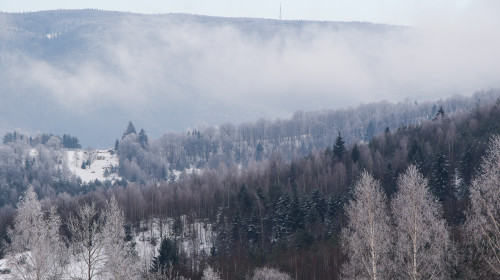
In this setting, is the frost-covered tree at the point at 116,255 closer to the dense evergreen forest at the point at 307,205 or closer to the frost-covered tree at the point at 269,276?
the dense evergreen forest at the point at 307,205

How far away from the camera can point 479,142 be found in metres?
104

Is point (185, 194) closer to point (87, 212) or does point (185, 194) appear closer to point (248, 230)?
point (248, 230)

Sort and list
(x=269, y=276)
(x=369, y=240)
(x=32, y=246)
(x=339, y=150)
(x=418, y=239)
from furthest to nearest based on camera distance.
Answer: (x=339, y=150) < (x=269, y=276) < (x=369, y=240) < (x=418, y=239) < (x=32, y=246)

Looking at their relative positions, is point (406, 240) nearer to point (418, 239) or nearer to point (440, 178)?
point (418, 239)

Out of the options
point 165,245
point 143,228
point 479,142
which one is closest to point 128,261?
point 165,245

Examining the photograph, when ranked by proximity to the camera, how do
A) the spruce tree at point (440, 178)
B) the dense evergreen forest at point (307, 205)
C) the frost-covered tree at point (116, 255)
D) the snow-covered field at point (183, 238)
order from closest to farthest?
1. the frost-covered tree at point (116, 255)
2. the dense evergreen forest at point (307, 205)
3. the spruce tree at point (440, 178)
4. the snow-covered field at point (183, 238)

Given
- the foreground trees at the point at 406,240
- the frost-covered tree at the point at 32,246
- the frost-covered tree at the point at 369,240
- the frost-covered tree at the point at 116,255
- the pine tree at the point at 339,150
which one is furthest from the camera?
the pine tree at the point at 339,150

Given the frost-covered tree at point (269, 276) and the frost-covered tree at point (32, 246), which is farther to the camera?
the frost-covered tree at point (269, 276)

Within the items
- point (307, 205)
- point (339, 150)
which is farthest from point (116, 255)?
point (339, 150)

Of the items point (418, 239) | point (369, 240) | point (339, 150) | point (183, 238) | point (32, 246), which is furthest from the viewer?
point (339, 150)

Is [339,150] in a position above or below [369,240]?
above

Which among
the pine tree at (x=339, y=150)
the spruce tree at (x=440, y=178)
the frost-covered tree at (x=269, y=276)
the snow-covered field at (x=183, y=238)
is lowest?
the frost-covered tree at (x=269, y=276)

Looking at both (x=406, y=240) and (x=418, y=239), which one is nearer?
(x=418, y=239)

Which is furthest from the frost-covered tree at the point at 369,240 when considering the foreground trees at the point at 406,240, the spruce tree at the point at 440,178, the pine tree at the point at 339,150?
the pine tree at the point at 339,150
